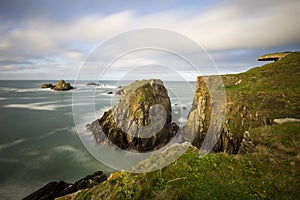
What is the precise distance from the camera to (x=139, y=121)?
1803 centimetres

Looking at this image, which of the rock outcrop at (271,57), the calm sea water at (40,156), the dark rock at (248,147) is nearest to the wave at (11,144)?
the calm sea water at (40,156)

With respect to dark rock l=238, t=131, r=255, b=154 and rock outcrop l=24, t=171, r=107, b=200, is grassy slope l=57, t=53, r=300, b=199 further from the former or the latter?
rock outcrop l=24, t=171, r=107, b=200

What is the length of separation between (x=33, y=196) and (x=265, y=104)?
19898 millimetres

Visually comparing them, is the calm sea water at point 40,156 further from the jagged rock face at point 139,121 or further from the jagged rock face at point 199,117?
the jagged rock face at point 139,121

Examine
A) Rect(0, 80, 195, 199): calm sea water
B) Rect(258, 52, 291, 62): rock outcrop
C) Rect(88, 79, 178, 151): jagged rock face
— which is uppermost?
Rect(258, 52, 291, 62): rock outcrop

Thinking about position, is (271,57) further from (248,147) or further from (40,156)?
(40,156)

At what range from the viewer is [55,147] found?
18.2 m

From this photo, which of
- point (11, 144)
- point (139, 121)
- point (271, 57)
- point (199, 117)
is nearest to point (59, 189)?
point (139, 121)

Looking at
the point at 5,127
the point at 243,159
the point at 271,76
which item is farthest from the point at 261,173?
the point at 5,127

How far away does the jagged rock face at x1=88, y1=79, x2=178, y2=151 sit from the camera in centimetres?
1802

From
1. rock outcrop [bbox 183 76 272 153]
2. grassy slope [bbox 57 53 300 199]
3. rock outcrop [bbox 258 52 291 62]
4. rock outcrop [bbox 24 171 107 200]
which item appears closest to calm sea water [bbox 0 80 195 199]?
rock outcrop [bbox 183 76 272 153]

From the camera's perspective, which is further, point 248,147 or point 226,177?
point 248,147

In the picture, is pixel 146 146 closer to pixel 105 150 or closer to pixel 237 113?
pixel 105 150

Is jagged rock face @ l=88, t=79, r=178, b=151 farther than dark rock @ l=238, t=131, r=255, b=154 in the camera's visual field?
Yes
